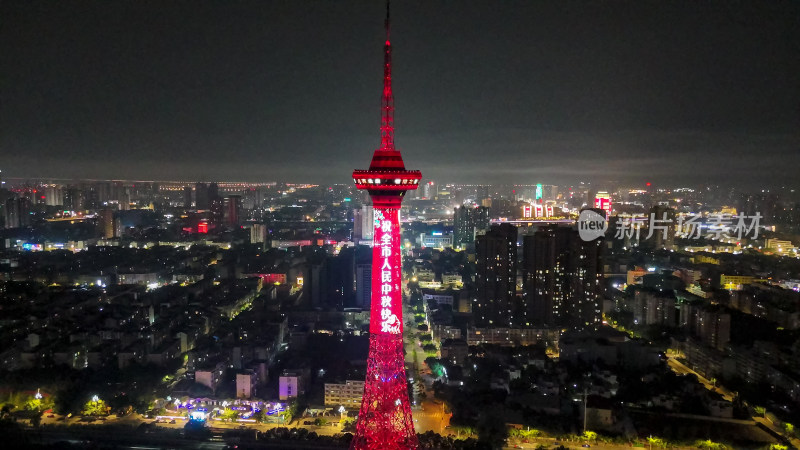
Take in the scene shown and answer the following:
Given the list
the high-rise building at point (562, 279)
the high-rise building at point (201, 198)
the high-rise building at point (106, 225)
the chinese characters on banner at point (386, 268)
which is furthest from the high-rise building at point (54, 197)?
the chinese characters on banner at point (386, 268)

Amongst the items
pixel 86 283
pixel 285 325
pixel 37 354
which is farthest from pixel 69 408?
pixel 86 283

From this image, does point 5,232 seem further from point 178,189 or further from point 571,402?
point 178,189

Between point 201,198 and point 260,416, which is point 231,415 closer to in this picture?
point 260,416

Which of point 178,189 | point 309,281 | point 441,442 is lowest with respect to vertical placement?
point 441,442

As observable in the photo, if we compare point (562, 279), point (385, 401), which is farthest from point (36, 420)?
point (562, 279)

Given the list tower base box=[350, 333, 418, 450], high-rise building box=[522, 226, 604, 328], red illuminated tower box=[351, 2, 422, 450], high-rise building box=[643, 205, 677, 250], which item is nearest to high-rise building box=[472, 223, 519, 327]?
high-rise building box=[522, 226, 604, 328]

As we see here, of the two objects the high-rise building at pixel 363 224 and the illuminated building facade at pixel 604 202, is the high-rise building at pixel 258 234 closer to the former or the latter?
the high-rise building at pixel 363 224
